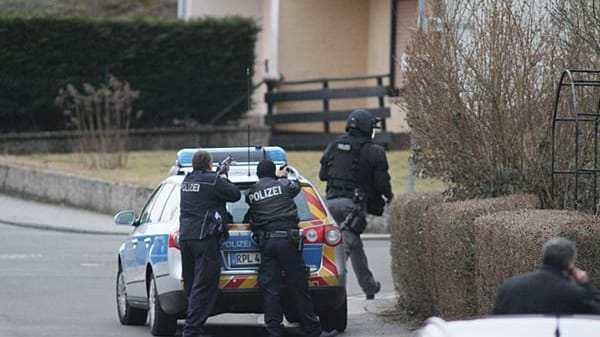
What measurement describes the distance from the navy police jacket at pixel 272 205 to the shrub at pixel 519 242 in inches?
69.9

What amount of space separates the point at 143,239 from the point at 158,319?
0.87m

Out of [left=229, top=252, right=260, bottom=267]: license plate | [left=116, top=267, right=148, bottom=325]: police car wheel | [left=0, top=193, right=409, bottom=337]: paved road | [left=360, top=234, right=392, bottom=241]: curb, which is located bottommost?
[left=360, top=234, right=392, bottom=241]: curb

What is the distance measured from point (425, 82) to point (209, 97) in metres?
19.9

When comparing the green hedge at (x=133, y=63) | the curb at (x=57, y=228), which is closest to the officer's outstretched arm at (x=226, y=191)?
the curb at (x=57, y=228)

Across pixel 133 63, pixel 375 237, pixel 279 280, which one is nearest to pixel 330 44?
pixel 133 63

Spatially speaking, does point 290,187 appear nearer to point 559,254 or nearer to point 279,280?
point 279,280

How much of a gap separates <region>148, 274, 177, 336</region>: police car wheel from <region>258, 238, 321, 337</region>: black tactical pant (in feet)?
3.50

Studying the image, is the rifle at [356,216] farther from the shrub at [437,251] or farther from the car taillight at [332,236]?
the car taillight at [332,236]

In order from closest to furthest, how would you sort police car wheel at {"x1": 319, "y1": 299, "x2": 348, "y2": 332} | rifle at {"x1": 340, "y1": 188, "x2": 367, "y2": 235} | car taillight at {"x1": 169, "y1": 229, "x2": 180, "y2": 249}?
car taillight at {"x1": 169, "y1": 229, "x2": 180, "y2": 249} < police car wheel at {"x1": 319, "y1": 299, "x2": 348, "y2": 332} < rifle at {"x1": 340, "y1": 188, "x2": 367, "y2": 235}

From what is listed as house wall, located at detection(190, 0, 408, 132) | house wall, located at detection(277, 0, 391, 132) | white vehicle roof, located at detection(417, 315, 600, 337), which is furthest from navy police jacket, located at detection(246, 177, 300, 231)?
house wall, located at detection(277, 0, 391, 132)

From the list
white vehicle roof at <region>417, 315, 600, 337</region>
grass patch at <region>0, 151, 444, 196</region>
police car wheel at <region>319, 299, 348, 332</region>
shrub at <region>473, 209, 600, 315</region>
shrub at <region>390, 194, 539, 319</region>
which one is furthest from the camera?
grass patch at <region>0, 151, 444, 196</region>

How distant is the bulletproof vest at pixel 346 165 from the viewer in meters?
14.5

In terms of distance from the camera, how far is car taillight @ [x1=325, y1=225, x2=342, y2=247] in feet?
40.0

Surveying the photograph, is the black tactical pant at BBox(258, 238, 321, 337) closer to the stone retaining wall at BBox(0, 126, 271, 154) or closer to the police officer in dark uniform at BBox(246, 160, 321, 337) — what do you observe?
the police officer in dark uniform at BBox(246, 160, 321, 337)
